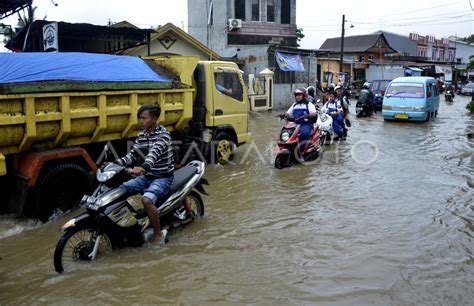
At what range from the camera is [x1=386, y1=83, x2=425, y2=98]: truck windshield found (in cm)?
1761

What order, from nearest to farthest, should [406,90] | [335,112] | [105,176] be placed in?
[105,176] < [335,112] < [406,90]

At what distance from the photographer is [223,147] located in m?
9.47

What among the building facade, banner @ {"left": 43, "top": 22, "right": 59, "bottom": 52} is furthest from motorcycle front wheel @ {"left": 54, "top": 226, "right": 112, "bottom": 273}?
the building facade

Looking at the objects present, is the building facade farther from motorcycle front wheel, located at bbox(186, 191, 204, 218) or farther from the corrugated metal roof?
motorcycle front wheel, located at bbox(186, 191, 204, 218)

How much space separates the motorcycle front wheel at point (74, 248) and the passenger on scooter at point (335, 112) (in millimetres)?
9202

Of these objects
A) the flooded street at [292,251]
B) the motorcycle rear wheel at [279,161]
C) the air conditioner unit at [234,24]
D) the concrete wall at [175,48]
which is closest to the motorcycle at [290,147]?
the motorcycle rear wheel at [279,161]

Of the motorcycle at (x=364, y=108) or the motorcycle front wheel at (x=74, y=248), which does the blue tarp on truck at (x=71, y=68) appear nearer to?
the motorcycle front wheel at (x=74, y=248)

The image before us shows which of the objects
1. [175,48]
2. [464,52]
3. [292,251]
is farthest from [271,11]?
[464,52]

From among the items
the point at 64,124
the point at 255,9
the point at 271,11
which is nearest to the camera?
the point at 64,124

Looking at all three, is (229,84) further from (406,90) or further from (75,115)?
(406,90)

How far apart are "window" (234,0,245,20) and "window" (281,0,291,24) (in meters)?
3.29

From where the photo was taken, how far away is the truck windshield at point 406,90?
57.8 ft

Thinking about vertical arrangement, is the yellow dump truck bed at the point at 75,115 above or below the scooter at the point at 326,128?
above

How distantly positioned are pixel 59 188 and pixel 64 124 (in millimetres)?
886
